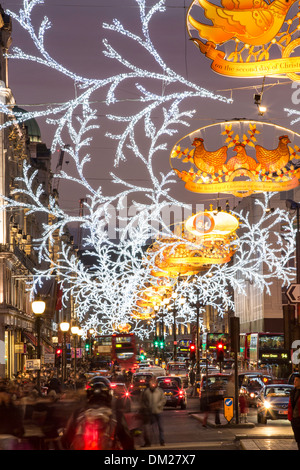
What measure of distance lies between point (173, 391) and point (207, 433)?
15337mm

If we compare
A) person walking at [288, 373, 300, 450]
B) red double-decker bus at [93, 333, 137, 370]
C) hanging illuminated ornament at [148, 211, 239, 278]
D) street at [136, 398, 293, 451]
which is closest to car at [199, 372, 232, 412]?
street at [136, 398, 293, 451]

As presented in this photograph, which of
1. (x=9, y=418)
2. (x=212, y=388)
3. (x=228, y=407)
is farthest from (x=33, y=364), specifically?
(x=9, y=418)

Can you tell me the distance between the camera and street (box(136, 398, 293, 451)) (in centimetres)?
2012

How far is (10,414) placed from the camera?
47.4 feet

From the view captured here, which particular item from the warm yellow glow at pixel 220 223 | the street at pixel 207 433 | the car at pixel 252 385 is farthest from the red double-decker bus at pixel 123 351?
the warm yellow glow at pixel 220 223

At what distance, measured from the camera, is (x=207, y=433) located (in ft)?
81.8

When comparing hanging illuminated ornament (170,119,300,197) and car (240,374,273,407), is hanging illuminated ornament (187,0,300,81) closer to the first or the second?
hanging illuminated ornament (170,119,300,197)

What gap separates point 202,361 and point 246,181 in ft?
230

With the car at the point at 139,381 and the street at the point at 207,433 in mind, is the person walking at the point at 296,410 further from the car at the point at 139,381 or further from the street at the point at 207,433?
the car at the point at 139,381

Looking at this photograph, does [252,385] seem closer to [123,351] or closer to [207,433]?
[207,433]

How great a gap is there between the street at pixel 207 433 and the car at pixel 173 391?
635 cm

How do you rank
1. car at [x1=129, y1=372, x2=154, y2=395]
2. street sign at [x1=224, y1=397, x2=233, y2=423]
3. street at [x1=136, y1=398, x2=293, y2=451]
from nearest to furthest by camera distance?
street at [x1=136, y1=398, x2=293, y2=451] < street sign at [x1=224, y1=397, x2=233, y2=423] < car at [x1=129, y1=372, x2=154, y2=395]

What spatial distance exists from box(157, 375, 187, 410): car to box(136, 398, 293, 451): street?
635cm
